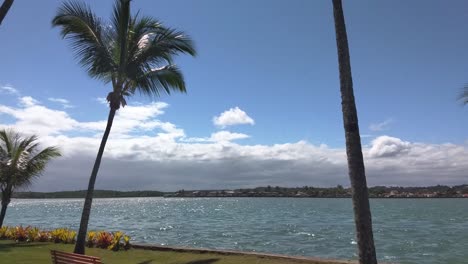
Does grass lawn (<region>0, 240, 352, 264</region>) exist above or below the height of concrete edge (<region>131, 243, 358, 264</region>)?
below

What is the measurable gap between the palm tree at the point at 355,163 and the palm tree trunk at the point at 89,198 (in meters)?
8.71

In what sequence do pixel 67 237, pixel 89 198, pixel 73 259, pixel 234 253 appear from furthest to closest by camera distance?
pixel 67 237, pixel 89 198, pixel 234 253, pixel 73 259

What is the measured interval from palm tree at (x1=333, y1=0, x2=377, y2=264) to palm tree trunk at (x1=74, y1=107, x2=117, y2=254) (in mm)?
8707

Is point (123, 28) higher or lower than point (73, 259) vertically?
higher

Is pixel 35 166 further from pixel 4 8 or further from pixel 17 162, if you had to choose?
pixel 4 8

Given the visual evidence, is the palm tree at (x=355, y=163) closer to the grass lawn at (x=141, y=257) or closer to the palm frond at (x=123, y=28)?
the grass lawn at (x=141, y=257)

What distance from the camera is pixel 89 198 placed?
13781 mm

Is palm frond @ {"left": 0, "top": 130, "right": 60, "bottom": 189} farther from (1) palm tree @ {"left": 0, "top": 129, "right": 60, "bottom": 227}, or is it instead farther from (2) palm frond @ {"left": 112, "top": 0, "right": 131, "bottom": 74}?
(2) palm frond @ {"left": 112, "top": 0, "right": 131, "bottom": 74}

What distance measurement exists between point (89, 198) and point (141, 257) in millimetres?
2427

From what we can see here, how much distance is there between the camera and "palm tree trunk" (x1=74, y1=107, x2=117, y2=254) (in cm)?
1357

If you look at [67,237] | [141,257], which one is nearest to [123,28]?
[141,257]

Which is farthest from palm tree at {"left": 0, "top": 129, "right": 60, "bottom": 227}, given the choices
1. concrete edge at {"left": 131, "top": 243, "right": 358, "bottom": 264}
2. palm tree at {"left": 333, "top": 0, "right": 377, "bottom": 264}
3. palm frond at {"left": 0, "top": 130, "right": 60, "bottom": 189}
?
palm tree at {"left": 333, "top": 0, "right": 377, "bottom": 264}

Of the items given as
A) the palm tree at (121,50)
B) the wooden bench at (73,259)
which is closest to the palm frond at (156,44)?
the palm tree at (121,50)

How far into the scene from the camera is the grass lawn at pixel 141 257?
12.6 metres
